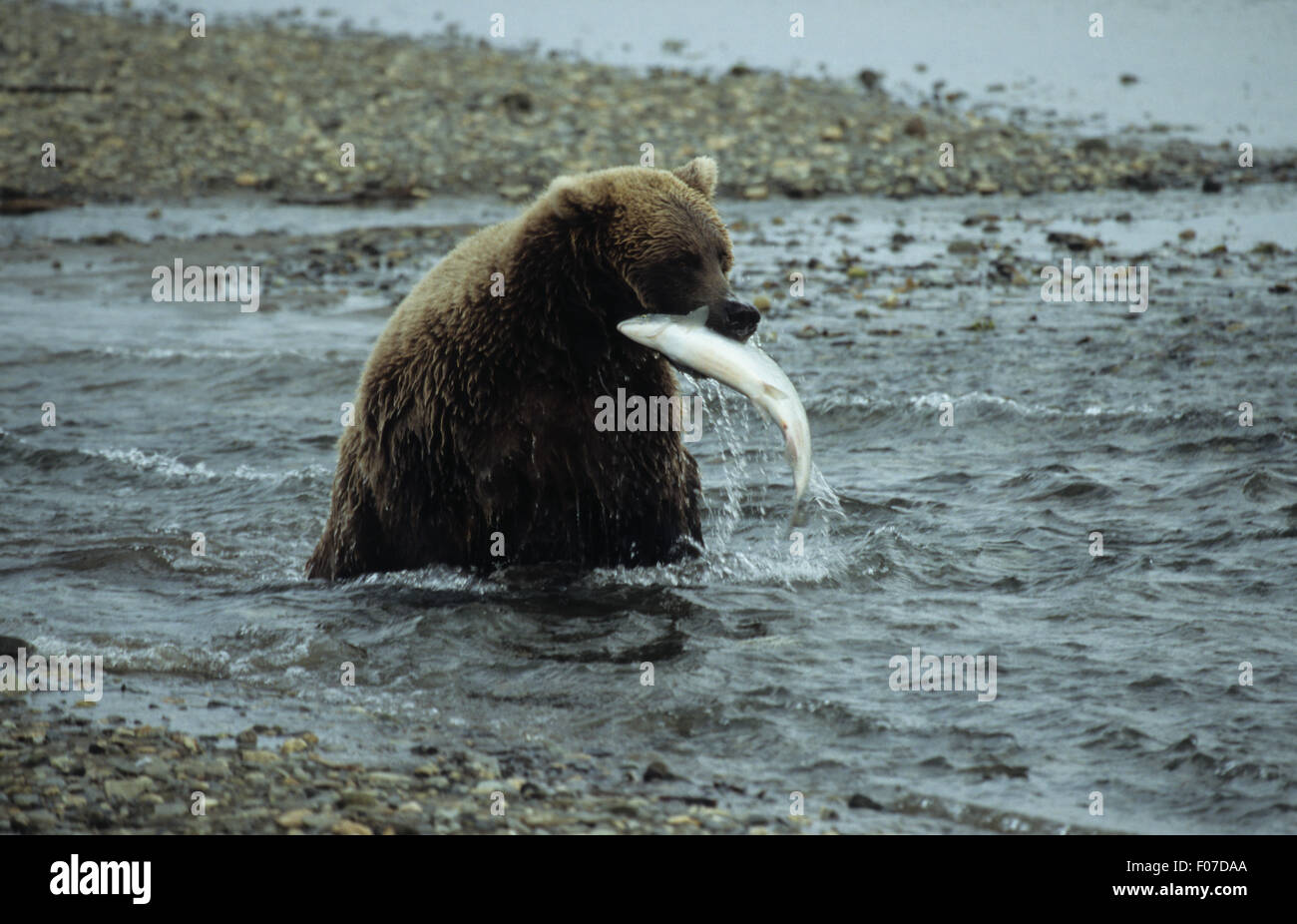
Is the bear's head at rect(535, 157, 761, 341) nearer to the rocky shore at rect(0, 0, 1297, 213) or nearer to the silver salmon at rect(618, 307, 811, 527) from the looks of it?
the silver salmon at rect(618, 307, 811, 527)

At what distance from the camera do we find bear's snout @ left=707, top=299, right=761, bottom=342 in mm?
6129

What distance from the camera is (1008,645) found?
6.11m

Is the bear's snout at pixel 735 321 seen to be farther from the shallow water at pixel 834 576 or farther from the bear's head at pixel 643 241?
the shallow water at pixel 834 576

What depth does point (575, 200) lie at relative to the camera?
6523mm

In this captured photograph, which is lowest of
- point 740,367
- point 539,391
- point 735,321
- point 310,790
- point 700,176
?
point 310,790

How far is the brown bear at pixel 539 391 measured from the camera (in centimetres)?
655

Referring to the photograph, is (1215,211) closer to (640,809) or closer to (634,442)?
(634,442)

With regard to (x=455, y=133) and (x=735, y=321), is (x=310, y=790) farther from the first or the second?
(x=455, y=133)

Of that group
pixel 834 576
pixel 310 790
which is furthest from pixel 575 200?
pixel 310 790

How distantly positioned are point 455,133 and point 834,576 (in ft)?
47.1

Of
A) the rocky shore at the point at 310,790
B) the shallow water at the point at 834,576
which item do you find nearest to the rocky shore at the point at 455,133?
the shallow water at the point at 834,576

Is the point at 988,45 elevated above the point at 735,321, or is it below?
above

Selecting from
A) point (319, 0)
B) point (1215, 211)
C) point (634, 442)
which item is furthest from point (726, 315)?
point (319, 0)
